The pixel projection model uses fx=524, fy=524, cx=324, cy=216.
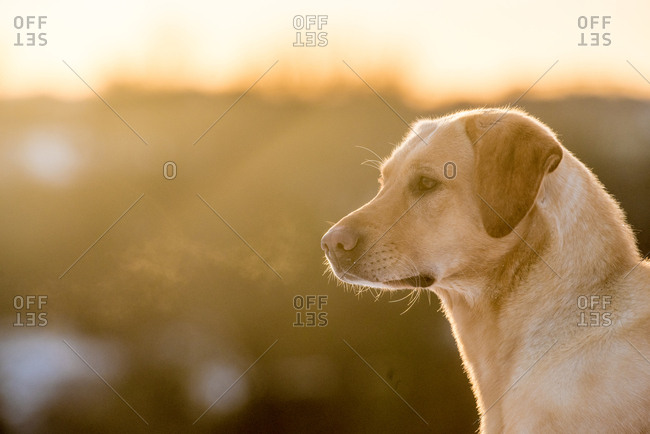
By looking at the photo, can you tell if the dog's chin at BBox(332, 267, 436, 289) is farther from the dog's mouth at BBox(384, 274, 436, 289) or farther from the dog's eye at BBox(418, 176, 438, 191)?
the dog's eye at BBox(418, 176, 438, 191)

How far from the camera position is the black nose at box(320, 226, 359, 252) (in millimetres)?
2408

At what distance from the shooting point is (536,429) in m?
1.96

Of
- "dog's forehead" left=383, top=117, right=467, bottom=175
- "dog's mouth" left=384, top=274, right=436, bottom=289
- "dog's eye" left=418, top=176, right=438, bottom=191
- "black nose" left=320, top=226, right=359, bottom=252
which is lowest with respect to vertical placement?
"dog's mouth" left=384, top=274, right=436, bottom=289

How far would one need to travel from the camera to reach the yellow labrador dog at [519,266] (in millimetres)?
1925

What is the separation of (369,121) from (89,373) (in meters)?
4.19

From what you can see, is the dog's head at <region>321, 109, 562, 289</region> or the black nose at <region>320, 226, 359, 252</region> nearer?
the dog's head at <region>321, 109, 562, 289</region>

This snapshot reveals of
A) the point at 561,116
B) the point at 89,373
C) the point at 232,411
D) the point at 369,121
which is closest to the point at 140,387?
the point at 89,373

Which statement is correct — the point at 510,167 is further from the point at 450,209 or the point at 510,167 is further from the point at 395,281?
the point at 395,281

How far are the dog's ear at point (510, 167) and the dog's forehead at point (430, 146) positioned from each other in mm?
162

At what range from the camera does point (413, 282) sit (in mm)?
2473

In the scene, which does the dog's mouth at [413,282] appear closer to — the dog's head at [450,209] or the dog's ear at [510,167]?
the dog's head at [450,209]

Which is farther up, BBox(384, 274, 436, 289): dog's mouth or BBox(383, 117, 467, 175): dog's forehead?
BBox(383, 117, 467, 175): dog's forehead

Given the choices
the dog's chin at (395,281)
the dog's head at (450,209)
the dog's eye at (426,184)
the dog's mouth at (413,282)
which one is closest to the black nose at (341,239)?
the dog's head at (450,209)

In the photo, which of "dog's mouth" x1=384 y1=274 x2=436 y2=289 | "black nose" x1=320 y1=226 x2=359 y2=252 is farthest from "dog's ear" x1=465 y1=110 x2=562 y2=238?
"black nose" x1=320 y1=226 x2=359 y2=252
